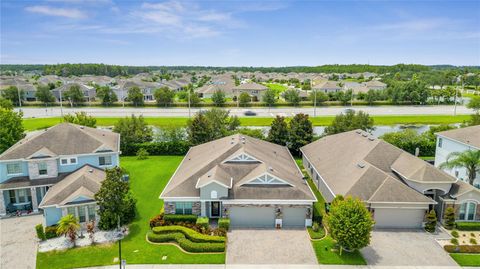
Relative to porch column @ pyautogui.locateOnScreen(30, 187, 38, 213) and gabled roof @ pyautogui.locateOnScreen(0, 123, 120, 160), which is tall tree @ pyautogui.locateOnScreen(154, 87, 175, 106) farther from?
porch column @ pyautogui.locateOnScreen(30, 187, 38, 213)

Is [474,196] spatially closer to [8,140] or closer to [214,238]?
[214,238]

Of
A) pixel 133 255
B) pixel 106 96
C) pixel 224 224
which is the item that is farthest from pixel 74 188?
pixel 106 96

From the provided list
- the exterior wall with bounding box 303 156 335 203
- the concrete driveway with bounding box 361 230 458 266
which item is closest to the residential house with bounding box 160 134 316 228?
the exterior wall with bounding box 303 156 335 203

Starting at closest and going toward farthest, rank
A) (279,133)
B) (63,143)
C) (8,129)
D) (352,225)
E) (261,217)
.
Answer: (352,225), (261,217), (63,143), (8,129), (279,133)

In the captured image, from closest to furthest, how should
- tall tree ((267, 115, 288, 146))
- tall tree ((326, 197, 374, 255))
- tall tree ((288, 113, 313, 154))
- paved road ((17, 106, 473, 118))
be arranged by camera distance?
tall tree ((326, 197, 374, 255)) < tall tree ((288, 113, 313, 154)) < tall tree ((267, 115, 288, 146)) < paved road ((17, 106, 473, 118))

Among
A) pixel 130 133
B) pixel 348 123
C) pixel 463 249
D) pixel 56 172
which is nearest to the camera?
pixel 463 249

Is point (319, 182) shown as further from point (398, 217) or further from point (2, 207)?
point (2, 207)

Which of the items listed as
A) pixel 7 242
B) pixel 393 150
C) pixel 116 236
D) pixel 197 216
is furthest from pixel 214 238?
pixel 393 150
